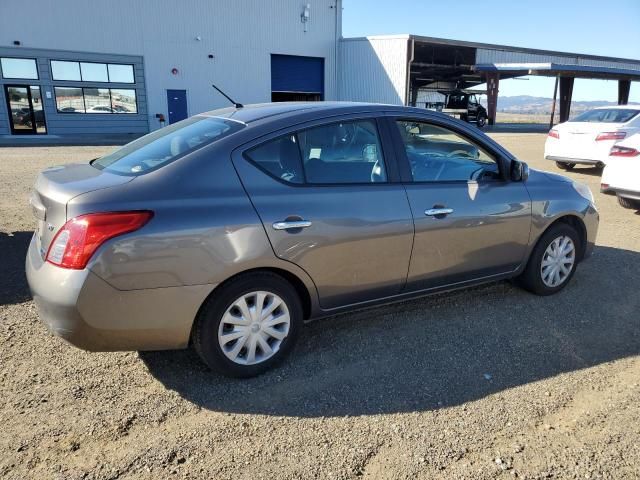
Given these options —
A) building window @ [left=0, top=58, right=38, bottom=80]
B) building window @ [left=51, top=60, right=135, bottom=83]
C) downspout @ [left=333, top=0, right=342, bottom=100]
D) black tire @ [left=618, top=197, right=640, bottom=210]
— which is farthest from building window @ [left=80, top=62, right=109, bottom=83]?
black tire @ [left=618, top=197, right=640, bottom=210]

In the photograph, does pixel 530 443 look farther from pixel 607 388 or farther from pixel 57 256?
pixel 57 256

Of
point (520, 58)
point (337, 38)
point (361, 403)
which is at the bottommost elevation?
point (361, 403)

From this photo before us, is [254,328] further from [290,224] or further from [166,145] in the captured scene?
[166,145]

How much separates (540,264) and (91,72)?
25.1 m

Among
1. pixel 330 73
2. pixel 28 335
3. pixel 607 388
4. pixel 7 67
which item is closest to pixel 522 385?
pixel 607 388

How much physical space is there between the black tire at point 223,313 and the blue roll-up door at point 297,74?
28341 millimetres

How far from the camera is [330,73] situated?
104 ft

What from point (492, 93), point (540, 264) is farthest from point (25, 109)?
point (492, 93)

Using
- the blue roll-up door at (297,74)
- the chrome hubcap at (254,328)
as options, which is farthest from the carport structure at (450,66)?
the chrome hubcap at (254,328)

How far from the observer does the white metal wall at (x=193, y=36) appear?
23156 millimetres

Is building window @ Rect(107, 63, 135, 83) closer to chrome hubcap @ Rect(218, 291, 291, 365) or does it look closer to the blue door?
the blue door

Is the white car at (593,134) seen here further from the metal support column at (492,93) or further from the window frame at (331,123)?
the metal support column at (492,93)

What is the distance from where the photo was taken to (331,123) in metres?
3.41

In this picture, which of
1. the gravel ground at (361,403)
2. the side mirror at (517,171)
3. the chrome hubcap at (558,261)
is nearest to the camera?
the gravel ground at (361,403)
